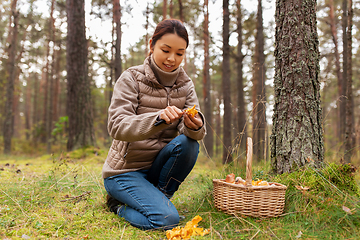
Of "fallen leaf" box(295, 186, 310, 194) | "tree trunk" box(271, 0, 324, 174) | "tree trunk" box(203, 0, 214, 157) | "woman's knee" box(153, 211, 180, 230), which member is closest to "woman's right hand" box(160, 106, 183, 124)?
"woman's knee" box(153, 211, 180, 230)

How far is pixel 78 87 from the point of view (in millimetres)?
5711

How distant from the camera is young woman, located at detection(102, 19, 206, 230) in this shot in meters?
1.90

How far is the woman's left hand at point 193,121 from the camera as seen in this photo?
1958 millimetres

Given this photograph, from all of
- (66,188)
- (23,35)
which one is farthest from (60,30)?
(66,188)

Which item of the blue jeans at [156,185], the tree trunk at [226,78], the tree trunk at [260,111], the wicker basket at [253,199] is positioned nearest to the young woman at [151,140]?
the blue jeans at [156,185]

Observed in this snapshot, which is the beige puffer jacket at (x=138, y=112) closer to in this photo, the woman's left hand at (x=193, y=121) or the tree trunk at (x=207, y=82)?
the woman's left hand at (x=193, y=121)

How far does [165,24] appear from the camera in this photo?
2.08m

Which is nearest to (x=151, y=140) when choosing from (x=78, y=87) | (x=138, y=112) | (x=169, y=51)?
(x=138, y=112)

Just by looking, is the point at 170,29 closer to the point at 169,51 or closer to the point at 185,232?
the point at 169,51

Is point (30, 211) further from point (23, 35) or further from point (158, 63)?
point (23, 35)

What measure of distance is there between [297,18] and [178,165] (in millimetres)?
1890

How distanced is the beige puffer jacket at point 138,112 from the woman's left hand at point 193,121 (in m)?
0.05

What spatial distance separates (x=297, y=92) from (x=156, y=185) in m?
1.68

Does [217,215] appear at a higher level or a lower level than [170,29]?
lower
